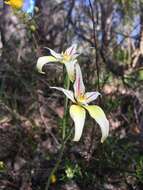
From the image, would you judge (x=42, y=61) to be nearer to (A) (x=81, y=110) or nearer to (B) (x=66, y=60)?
(B) (x=66, y=60)

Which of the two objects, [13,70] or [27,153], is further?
[13,70]

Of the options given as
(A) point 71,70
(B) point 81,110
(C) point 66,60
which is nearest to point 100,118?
(B) point 81,110

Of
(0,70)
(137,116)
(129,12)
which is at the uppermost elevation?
(129,12)

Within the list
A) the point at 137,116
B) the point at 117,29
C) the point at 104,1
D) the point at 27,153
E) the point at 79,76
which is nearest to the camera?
the point at 79,76

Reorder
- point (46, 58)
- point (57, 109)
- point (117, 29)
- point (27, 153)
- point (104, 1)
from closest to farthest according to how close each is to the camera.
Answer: point (46, 58) → point (27, 153) → point (57, 109) → point (104, 1) → point (117, 29)

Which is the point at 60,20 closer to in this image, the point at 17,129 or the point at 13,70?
the point at 13,70

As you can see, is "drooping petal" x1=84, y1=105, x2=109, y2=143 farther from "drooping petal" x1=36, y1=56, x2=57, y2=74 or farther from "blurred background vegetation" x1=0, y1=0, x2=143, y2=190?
"blurred background vegetation" x1=0, y1=0, x2=143, y2=190

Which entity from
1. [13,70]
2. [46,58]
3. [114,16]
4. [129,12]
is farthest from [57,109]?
[46,58]
